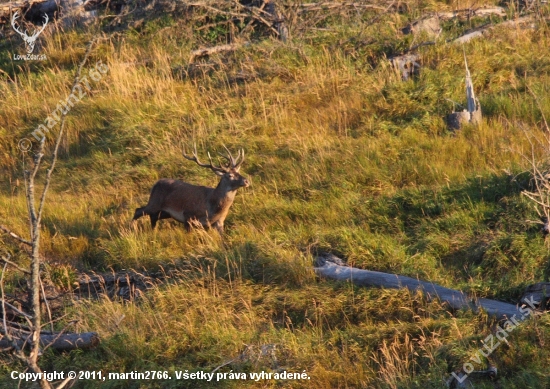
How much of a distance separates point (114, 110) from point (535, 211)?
21.1ft

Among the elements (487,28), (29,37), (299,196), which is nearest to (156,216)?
(299,196)

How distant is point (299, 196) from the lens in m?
10.0

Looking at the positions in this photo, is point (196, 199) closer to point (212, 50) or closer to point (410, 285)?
point (410, 285)

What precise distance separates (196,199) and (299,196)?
1235 mm

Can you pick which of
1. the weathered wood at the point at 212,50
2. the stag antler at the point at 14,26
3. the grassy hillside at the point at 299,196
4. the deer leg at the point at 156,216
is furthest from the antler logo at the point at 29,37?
the deer leg at the point at 156,216

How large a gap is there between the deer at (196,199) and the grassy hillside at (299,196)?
0.58ft

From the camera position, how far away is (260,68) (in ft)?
42.0

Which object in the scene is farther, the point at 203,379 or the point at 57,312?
the point at 57,312

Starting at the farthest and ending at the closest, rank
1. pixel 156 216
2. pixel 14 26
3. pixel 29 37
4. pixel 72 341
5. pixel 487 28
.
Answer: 1. pixel 14 26
2. pixel 29 37
3. pixel 487 28
4. pixel 156 216
5. pixel 72 341

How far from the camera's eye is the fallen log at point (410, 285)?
23.3 ft

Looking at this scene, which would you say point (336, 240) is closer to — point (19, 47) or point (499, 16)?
point (499, 16)

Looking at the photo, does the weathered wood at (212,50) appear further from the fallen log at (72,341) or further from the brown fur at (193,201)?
the fallen log at (72,341)

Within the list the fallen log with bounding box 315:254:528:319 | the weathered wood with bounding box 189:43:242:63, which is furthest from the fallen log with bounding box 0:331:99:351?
the weathered wood with bounding box 189:43:242:63

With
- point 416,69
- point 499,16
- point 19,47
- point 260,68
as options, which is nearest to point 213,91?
point 260,68
